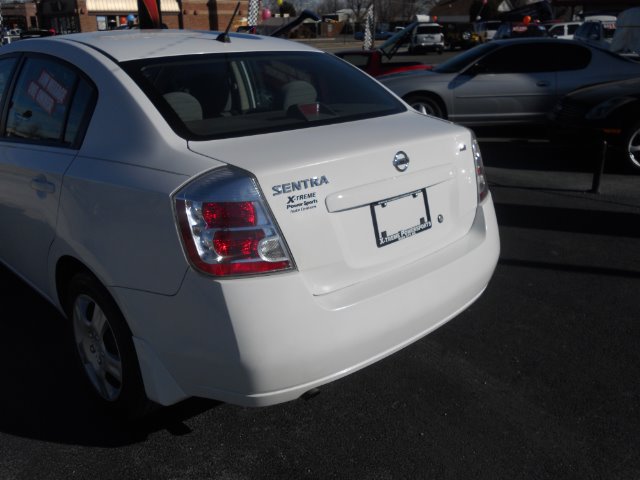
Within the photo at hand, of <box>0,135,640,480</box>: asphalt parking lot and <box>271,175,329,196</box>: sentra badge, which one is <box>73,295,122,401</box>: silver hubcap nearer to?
<box>0,135,640,480</box>: asphalt parking lot

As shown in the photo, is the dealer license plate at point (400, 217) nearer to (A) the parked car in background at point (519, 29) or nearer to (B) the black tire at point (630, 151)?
(B) the black tire at point (630, 151)

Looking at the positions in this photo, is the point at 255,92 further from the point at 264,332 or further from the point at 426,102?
the point at 426,102

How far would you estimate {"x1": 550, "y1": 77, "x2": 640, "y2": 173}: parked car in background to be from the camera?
7547 millimetres

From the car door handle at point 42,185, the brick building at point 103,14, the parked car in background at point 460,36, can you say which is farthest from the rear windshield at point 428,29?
the car door handle at point 42,185

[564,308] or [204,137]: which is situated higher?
[204,137]

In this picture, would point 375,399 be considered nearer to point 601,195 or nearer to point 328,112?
point 328,112

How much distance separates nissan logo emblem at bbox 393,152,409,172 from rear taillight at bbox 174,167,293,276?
0.66m

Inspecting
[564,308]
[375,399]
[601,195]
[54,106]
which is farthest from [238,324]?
[601,195]

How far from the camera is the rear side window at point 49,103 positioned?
10.1ft

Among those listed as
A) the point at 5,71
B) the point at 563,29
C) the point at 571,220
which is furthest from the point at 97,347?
→ the point at 563,29

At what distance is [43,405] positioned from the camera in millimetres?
3264

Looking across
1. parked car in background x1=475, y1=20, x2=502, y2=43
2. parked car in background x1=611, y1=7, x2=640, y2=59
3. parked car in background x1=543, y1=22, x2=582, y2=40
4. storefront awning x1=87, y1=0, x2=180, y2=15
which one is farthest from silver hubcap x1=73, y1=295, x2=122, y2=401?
storefront awning x1=87, y1=0, x2=180, y2=15

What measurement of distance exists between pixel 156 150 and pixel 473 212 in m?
1.53

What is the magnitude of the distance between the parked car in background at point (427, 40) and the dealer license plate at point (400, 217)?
133ft
